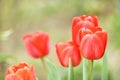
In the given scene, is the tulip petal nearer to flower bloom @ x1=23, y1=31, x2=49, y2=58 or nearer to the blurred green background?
flower bloom @ x1=23, y1=31, x2=49, y2=58

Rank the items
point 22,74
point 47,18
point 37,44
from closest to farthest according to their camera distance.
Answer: point 22,74 → point 37,44 → point 47,18

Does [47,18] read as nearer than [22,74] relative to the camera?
No

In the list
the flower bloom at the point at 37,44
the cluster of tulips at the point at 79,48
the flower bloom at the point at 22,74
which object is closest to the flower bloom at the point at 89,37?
the cluster of tulips at the point at 79,48

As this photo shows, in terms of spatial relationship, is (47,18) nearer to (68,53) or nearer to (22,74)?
(68,53)

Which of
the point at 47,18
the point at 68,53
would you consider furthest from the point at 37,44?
the point at 47,18

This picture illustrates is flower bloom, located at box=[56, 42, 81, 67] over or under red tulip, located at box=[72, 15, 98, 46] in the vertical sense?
under

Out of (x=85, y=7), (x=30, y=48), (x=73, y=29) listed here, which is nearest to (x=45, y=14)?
(x=85, y=7)

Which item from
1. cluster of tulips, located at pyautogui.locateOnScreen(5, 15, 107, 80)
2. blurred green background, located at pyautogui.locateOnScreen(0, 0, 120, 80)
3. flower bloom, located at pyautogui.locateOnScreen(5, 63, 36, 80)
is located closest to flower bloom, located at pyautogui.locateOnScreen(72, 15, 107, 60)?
cluster of tulips, located at pyautogui.locateOnScreen(5, 15, 107, 80)
